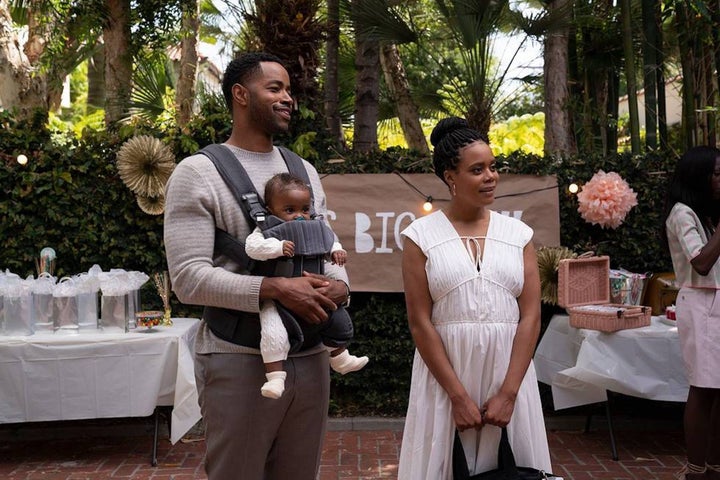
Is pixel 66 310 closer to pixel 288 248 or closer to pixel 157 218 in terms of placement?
pixel 157 218

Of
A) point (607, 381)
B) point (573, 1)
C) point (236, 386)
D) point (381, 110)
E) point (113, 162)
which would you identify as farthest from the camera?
point (381, 110)

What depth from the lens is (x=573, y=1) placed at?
750 centimetres

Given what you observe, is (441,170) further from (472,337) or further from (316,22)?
(316,22)

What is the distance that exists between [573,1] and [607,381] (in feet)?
12.2

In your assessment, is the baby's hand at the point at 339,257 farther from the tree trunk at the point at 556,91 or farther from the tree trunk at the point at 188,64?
the tree trunk at the point at 188,64

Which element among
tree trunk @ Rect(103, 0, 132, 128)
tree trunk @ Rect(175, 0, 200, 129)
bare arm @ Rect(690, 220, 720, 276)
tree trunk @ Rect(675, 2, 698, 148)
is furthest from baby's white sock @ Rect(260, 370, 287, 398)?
tree trunk @ Rect(175, 0, 200, 129)

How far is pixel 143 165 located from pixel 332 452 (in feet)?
8.29

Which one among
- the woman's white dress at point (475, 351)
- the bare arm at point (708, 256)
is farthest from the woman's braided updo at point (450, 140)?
the bare arm at point (708, 256)

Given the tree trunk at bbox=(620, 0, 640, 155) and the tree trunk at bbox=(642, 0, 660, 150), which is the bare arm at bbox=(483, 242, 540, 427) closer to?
the tree trunk at bbox=(642, 0, 660, 150)

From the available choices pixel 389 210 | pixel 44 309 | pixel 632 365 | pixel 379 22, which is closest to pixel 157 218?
pixel 44 309

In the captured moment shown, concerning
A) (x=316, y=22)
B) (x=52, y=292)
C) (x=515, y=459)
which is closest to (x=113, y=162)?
(x=52, y=292)

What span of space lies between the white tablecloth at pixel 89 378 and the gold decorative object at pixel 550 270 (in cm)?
259

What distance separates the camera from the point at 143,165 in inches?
246

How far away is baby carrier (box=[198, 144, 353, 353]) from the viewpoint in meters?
2.49
